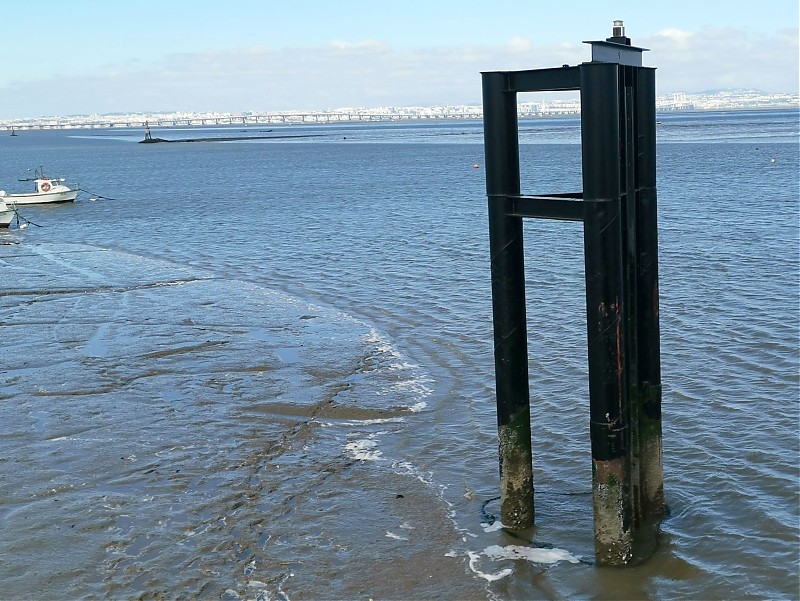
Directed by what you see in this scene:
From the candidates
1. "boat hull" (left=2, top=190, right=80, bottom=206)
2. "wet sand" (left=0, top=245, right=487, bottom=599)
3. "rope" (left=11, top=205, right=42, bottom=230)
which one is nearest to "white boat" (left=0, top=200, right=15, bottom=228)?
"rope" (left=11, top=205, right=42, bottom=230)

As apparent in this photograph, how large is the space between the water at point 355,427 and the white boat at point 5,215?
1272cm

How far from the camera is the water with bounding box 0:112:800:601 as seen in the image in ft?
32.3

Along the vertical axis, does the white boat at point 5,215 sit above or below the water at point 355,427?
above

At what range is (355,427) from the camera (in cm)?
1412

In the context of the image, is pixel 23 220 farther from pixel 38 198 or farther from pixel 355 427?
pixel 355 427

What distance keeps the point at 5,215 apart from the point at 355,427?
1283 inches

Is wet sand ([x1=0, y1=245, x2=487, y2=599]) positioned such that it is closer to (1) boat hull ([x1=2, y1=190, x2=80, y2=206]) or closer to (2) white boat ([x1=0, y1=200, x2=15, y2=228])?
(2) white boat ([x1=0, y1=200, x2=15, y2=228])

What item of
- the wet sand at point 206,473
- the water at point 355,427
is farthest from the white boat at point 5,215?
the wet sand at point 206,473

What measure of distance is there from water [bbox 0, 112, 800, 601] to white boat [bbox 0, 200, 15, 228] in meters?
12.7

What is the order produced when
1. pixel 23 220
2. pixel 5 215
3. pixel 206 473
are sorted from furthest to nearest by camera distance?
1. pixel 23 220
2. pixel 5 215
3. pixel 206 473

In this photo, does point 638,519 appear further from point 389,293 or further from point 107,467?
point 389,293

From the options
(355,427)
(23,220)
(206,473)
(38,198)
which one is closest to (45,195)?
(38,198)

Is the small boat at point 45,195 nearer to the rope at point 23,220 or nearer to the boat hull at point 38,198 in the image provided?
the boat hull at point 38,198

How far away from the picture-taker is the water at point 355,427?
32.3 ft
